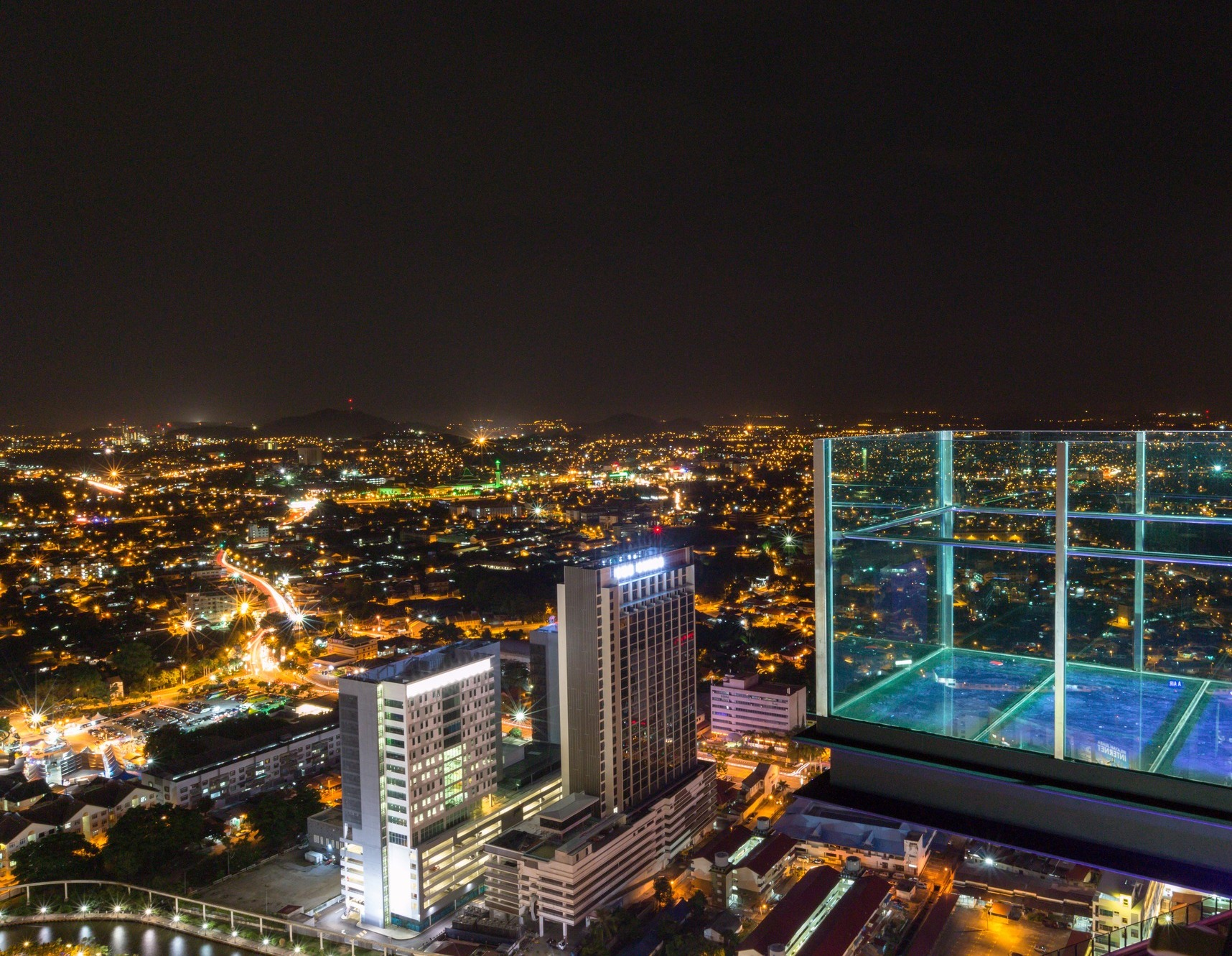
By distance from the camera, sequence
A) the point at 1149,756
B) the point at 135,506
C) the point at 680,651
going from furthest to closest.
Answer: the point at 135,506 < the point at 680,651 < the point at 1149,756

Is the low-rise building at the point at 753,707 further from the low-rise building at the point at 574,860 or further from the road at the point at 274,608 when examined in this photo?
the road at the point at 274,608

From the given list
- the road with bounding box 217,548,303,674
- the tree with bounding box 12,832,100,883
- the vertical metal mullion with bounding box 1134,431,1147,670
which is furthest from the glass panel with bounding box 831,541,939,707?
the road with bounding box 217,548,303,674

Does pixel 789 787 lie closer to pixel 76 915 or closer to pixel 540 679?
pixel 540 679

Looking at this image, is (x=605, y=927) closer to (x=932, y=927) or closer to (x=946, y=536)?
(x=932, y=927)

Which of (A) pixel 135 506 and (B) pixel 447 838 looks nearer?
(B) pixel 447 838

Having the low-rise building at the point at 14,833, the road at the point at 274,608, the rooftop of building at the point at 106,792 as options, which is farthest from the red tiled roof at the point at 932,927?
the road at the point at 274,608

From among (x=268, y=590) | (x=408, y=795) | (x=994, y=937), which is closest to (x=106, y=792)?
(x=408, y=795)

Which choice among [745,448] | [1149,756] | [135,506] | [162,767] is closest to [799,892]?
[1149,756]
